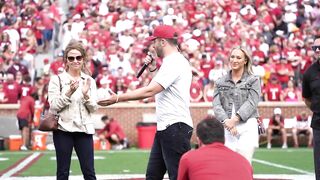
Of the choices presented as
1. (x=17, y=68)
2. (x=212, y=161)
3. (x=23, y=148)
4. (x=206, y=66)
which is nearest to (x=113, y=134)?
(x=23, y=148)

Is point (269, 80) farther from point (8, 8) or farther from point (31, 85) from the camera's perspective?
point (8, 8)

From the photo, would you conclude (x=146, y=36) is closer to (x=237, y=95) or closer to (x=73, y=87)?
(x=237, y=95)

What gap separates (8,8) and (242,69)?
18.9 m

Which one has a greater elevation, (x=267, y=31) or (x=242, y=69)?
(x=267, y=31)

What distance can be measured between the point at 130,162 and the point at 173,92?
26.7ft

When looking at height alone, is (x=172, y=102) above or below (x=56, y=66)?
below

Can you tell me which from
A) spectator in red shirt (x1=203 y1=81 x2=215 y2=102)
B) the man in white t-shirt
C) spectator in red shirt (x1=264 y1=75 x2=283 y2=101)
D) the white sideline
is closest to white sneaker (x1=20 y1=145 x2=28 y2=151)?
spectator in red shirt (x1=203 y1=81 x2=215 y2=102)

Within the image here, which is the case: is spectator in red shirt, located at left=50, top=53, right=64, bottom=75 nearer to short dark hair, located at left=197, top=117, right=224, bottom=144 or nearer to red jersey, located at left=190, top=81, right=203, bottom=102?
red jersey, located at left=190, top=81, right=203, bottom=102

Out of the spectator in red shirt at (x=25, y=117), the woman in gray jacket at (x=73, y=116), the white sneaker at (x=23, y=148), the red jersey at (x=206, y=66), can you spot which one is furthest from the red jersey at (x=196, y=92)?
the woman in gray jacket at (x=73, y=116)

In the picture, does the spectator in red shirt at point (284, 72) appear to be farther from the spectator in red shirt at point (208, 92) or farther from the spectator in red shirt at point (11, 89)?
the spectator in red shirt at point (11, 89)

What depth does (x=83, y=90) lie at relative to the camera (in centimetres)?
841

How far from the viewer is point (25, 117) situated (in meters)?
20.6

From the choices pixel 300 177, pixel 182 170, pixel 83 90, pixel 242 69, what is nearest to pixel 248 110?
pixel 242 69

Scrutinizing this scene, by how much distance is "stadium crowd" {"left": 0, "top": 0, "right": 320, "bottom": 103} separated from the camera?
22266 mm
